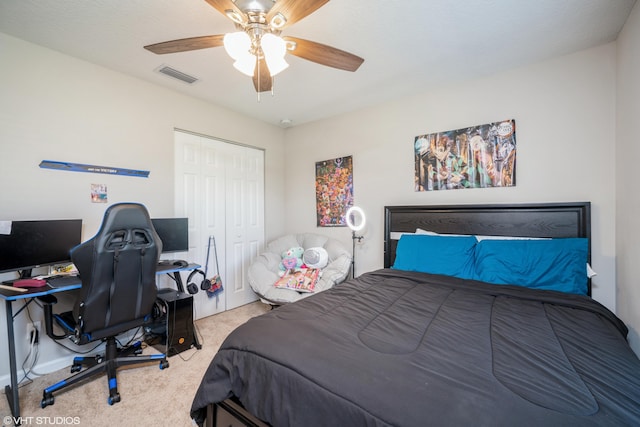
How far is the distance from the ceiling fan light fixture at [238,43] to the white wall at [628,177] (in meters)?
2.29

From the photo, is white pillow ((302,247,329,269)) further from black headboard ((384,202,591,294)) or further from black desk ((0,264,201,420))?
black desk ((0,264,201,420))

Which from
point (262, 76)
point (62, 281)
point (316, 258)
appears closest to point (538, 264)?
point (316, 258)

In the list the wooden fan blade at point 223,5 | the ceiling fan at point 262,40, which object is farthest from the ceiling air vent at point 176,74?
the wooden fan blade at point 223,5

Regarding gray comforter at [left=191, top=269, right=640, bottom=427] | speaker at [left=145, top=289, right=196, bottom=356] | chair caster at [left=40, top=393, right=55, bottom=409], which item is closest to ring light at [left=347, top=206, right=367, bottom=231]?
gray comforter at [left=191, top=269, right=640, bottom=427]

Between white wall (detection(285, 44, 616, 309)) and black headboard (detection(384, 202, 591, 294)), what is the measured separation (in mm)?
102

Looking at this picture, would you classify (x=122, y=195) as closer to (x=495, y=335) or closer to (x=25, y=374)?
(x=25, y=374)

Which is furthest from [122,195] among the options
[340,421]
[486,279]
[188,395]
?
[486,279]

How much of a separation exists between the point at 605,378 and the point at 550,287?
49.0 inches

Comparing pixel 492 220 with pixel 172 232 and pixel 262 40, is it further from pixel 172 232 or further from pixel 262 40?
pixel 172 232

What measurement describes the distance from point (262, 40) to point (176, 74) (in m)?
1.55

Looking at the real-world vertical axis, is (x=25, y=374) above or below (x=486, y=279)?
below

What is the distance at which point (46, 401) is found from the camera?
1748 millimetres

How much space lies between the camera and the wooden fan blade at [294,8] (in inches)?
50.5

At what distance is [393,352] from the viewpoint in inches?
40.7
